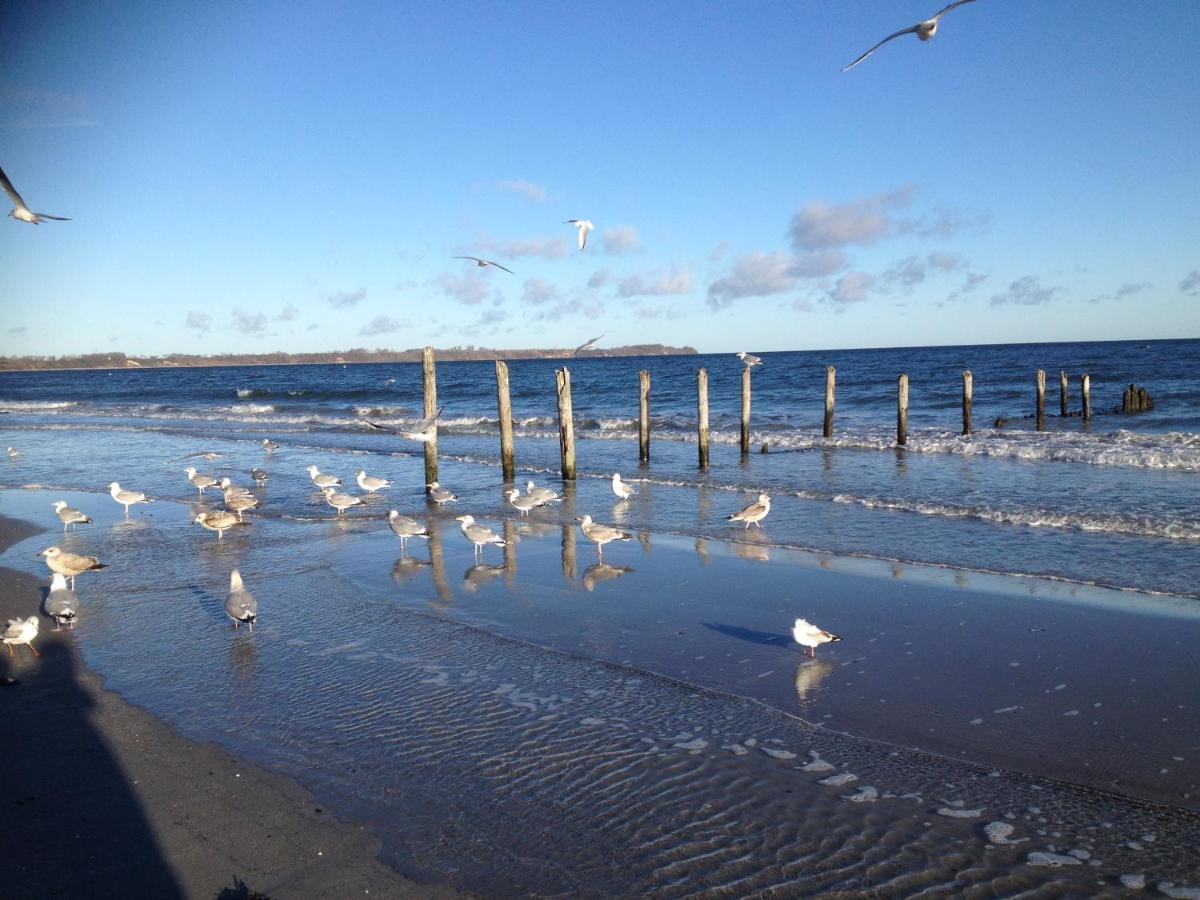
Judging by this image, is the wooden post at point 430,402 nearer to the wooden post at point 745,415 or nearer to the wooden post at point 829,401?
the wooden post at point 745,415

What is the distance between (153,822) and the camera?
4.60 m

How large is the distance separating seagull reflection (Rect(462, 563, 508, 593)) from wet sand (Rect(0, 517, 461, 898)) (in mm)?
4273

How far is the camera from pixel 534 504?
1462cm

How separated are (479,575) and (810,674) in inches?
190

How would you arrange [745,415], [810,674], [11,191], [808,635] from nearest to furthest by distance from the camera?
[11,191] → [810,674] → [808,635] → [745,415]

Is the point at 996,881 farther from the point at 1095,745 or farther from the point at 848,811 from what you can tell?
the point at 1095,745

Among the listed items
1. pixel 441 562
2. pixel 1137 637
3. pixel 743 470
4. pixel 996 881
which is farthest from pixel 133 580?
pixel 743 470

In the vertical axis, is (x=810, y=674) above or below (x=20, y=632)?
below

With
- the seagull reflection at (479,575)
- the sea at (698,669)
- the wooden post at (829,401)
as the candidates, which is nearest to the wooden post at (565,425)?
the sea at (698,669)

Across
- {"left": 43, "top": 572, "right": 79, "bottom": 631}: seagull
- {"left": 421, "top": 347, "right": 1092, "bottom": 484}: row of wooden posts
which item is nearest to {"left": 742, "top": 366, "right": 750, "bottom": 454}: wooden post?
{"left": 421, "top": 347, "right": 1092, "bottom": 484}: row of wooden posts

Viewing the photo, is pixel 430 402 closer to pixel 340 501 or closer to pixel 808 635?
pixel 340 501

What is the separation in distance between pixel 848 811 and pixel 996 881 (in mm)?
829

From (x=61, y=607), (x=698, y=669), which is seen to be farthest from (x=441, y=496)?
(x=698, y=669)

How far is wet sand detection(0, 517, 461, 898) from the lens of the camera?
4043 millimetres
